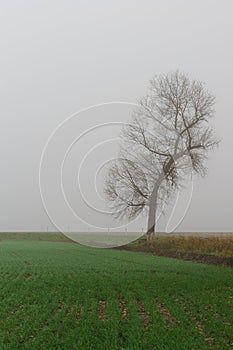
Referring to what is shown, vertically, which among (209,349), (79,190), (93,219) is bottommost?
(209,349)

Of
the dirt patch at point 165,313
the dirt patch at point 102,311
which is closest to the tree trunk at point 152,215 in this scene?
the dirt patch at point 165,313

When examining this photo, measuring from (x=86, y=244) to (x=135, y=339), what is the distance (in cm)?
4646

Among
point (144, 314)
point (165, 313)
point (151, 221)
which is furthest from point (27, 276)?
point (151, 221)

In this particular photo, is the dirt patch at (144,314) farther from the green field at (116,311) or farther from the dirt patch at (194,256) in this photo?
the dirt patch at (194,256)

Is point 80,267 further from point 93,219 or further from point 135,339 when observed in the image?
point 135,339

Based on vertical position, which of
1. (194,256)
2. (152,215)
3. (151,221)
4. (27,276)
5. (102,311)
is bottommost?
(102,311)

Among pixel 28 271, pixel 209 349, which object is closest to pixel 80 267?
pixel 28 271

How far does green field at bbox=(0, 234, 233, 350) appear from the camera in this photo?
941 centimetres

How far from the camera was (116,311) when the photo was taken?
39.6 ft

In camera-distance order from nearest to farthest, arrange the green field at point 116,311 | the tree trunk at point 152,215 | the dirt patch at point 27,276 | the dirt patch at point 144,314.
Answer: the green field at point 116,311, the dirt patch at point 144,314, the dirt patch at point 27,276, the tree trunk at point 152,215

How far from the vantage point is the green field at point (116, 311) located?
30.9 ft

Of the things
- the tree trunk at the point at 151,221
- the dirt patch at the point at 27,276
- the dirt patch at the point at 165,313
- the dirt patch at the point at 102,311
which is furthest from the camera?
the tree trunk at the point at 151,221

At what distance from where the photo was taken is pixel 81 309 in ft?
41.1

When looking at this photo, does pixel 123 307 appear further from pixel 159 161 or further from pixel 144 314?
pixel 159 161
